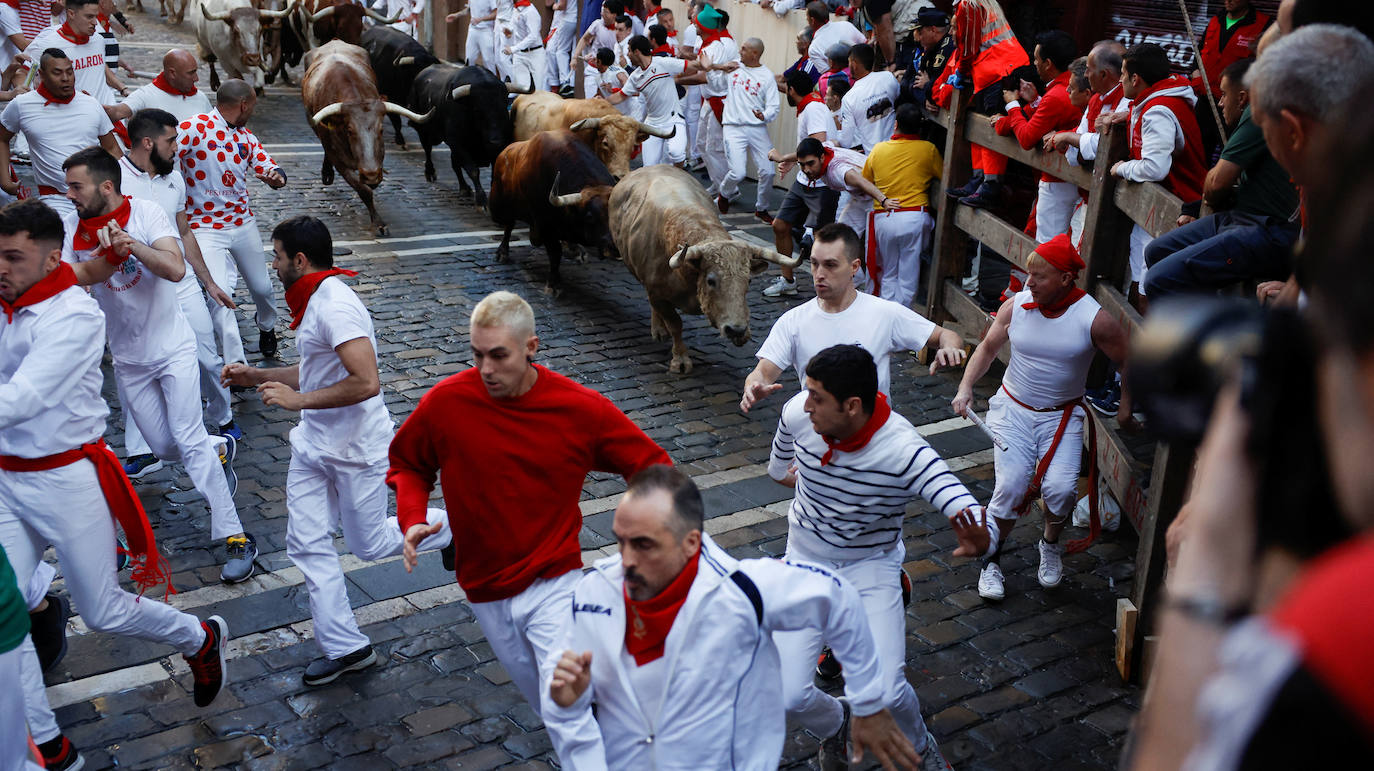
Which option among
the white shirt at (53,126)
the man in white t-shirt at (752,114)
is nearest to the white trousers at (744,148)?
the man in white t-shirt at (752,114)

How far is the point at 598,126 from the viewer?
1354cm

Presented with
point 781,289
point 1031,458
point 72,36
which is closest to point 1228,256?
point 1031,458

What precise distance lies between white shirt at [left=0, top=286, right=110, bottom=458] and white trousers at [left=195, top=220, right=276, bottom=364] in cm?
366

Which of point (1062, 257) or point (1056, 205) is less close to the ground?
point (1062, 257)

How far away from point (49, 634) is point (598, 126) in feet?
30.2

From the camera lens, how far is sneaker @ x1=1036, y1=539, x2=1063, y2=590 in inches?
258

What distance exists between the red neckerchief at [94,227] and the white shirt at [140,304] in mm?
99

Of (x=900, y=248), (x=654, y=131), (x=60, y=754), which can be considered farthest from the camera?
(x=654, y=131)

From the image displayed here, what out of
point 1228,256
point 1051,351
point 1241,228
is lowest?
point 1051,351

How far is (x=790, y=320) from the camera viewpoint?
646 centimetres

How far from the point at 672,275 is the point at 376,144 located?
5661mm

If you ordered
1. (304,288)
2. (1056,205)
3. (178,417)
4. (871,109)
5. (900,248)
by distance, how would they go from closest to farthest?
(304,288), (178,417), (1056,205), (900,248), (871,109)

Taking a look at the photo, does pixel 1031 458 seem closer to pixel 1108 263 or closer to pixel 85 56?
pixel 1108 263

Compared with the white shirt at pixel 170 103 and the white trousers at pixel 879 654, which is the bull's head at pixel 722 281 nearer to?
the white shirt at pixel 170 103
